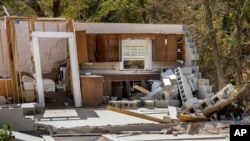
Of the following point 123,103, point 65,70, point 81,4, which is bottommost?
point 123,103

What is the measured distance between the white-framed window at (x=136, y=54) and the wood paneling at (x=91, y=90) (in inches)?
76.3

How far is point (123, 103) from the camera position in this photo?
13.1m

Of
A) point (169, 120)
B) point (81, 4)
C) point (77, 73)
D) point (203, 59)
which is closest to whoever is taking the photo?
point (169, 120)

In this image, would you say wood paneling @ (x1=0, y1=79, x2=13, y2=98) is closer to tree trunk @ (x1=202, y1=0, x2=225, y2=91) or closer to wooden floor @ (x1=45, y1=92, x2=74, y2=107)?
wooden floor @ (x1=45, y1=92, x2=74, y2=107)

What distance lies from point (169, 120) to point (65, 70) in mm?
4641

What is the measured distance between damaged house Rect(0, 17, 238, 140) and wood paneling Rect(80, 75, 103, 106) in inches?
1.1

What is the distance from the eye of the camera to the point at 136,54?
49.6ft

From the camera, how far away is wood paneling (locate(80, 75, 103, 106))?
13219mm

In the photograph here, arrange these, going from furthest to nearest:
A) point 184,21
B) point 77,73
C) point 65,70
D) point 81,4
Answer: point 81,4
point 184,21
point 65,70
point 77,73

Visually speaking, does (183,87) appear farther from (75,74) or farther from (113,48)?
(75,74)

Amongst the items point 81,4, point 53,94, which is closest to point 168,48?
point 53,94

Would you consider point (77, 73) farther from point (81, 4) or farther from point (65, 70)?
point (81, 4)

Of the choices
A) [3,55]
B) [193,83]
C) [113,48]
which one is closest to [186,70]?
[193,83]

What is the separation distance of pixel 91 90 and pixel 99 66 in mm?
1820
